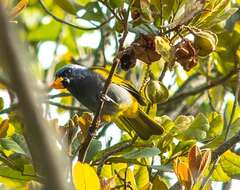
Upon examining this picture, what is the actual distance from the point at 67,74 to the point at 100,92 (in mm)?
575

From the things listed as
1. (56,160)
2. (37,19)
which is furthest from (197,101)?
(56,160)

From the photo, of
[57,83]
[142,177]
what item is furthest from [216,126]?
[57,83]

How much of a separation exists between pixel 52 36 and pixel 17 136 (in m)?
2.25

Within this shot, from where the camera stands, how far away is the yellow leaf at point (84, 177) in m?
1.68

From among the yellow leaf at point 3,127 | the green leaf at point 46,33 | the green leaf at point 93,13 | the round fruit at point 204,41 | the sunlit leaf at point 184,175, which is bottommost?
the sunlit leaf at point 184,175

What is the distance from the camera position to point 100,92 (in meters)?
3.25

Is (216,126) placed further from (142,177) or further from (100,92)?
(100,92)

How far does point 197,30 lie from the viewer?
6.77 feet

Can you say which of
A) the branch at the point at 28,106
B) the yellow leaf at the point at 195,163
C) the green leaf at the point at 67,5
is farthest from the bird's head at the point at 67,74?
the branch at the point at 28,106

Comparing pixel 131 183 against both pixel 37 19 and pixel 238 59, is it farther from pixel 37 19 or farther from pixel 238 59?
pixel 37 19

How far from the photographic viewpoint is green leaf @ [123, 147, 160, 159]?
216cm

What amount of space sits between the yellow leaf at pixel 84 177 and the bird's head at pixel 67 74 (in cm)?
195

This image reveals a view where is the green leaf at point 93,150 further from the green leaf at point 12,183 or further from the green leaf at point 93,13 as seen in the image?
the green leaf at point 93,13

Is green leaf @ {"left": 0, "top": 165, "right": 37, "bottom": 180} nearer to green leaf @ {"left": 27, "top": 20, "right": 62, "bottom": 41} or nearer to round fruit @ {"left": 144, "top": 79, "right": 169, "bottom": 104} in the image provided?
round fruit @ {"left": 144, "top": 79, "right": 169, "bottom": 104}
